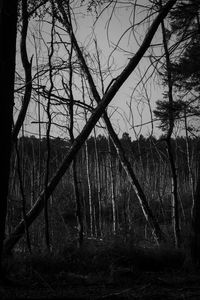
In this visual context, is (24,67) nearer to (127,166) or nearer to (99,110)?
(99,110)

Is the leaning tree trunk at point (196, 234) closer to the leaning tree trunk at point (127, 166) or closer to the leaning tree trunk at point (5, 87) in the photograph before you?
the leaning tree trunk at point (127, 166)

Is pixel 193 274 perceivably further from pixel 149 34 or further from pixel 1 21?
pixel 1 21

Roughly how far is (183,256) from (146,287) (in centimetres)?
150

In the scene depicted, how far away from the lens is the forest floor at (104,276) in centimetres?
288

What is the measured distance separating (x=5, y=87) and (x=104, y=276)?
2.17 m

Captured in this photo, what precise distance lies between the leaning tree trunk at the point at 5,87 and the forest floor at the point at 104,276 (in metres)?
0.64

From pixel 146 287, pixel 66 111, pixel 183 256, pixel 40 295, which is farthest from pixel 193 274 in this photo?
pixel 66 111

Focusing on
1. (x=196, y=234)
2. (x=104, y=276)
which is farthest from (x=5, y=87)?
(x=196, y=234)

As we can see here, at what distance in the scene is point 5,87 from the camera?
2.86 meters

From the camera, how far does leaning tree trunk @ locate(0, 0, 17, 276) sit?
2836mm

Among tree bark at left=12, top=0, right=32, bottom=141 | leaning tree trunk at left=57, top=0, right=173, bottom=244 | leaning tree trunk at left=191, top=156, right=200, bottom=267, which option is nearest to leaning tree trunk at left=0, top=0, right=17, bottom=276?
tree bark at left=12, top=0, right=32, bottom=141

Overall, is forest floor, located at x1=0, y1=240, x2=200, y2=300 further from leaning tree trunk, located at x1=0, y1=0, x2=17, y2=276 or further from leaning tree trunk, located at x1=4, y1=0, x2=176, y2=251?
leaning tree trunk, located at x1=4, y1=0, x2=176, y2=251

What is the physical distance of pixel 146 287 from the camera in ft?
10.3

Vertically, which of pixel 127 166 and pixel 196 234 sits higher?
pixel 127 166
